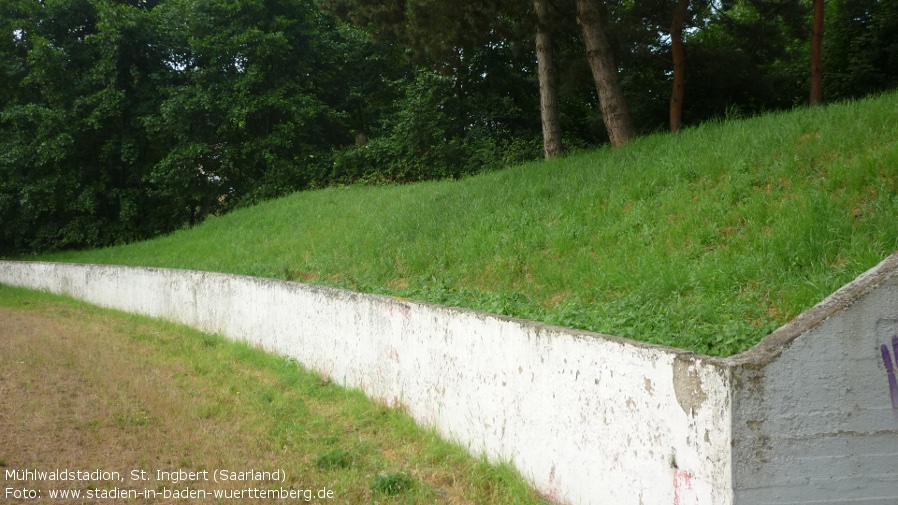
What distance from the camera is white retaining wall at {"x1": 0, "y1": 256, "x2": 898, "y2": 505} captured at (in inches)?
127

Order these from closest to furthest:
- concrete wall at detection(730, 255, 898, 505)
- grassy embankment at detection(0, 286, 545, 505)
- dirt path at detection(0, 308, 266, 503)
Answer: concrete wall at detection(730, 255, 898, 505)
grassy embankment at detection(0, 286, 545, 505)
dirt path at detection(0, 308, 266, 503)

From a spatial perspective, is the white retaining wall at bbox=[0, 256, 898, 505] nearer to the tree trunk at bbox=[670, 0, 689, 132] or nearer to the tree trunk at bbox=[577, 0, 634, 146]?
the tree trunk at bbox=[577, 0, 634, 146]

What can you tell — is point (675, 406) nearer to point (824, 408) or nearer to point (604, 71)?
point (824, 408)

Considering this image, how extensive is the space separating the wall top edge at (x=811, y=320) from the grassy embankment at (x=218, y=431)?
175 cm

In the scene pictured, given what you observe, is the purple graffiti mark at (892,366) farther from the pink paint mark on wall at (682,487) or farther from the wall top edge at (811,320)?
the pink paint mark on wall at (682,487)

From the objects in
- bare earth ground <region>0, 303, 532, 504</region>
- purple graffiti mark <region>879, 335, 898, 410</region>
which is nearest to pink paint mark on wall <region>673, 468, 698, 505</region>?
purple graffiti mark <region>879, 335, 898, 410</region>

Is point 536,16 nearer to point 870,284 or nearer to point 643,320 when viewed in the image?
point 643,320

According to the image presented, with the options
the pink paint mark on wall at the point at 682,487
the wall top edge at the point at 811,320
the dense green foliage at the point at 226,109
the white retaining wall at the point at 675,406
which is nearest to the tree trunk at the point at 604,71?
the dense green foliage at the point at 226,109

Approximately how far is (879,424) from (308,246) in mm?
11825

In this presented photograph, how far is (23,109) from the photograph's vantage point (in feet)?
88.6

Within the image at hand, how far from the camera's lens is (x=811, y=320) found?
3.34 meters

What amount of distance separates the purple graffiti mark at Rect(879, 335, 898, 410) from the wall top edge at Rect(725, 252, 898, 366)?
249 millimetres

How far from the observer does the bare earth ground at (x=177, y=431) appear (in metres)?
5.16

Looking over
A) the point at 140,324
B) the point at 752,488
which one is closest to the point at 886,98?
the point at 752,488
